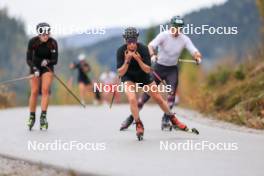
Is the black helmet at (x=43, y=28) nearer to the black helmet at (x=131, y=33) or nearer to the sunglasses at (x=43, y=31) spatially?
the sunglasses at (x=43, y=31)

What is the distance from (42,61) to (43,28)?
2.21ft

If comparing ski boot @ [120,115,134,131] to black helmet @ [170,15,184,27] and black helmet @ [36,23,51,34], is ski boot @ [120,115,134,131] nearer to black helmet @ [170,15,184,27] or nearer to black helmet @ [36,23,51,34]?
black helmet @ [170,15,184,27]

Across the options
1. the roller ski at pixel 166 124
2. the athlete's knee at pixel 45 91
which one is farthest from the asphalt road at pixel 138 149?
the athlete's knee at pixel 45 91

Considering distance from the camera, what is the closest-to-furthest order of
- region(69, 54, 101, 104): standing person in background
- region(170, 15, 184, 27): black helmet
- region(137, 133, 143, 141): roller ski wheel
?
region(137, 133, 143, 141): roller ski wheel
region(170, 15, 184, 27): black helmet
region(69, 54, 101, 104): standing person in background

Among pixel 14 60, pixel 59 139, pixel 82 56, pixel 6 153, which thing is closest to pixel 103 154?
pixel 6 153

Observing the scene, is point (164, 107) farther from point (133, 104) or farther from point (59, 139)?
point (59, 139)

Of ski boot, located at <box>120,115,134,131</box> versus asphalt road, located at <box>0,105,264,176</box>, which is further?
ski boot, located at <box>120,115,134,131</box>

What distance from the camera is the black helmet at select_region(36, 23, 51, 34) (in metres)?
13.3

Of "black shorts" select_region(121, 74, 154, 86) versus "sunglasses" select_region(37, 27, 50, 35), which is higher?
"sunglasses" select_region(37, 27, 50, 35)

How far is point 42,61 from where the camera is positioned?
1373 cm

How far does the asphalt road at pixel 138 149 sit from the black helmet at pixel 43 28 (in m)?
1.69

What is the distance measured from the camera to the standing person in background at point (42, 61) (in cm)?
1352

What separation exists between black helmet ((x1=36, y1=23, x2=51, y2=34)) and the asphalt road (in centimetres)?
169

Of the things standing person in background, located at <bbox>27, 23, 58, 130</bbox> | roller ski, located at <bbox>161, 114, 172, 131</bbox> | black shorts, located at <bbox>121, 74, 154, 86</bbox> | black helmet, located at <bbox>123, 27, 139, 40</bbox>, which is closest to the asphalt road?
roller ski, located at <bbox>161, 114, 172, 131</bbox>
